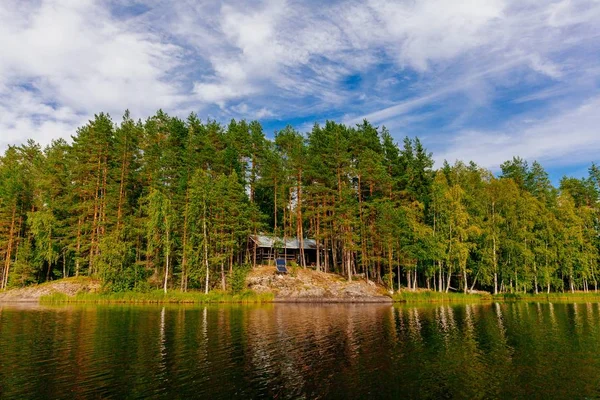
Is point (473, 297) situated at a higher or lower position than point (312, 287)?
lower

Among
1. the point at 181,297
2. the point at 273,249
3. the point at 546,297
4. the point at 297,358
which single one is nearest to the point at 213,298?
the point at 181,297

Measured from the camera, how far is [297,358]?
20.2m

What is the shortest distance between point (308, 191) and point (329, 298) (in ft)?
57.2

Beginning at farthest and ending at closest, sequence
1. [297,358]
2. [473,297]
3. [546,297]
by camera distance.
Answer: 1. [546,297]
2. [473,297]
3. [297,358]

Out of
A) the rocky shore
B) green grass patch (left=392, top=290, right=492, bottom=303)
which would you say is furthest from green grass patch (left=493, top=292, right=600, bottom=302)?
the rocky shore

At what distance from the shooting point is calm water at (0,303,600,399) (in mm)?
14992

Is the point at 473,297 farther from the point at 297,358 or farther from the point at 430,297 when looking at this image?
the point at 297,358

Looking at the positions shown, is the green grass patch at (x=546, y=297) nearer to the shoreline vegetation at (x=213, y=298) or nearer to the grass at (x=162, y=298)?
the shoreline vegetation at (x=213, y=298)

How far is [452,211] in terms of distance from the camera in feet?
197

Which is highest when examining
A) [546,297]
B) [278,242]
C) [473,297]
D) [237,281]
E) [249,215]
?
[249,215]

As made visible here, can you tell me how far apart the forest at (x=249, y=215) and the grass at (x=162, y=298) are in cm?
221

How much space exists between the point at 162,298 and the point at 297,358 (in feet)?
125

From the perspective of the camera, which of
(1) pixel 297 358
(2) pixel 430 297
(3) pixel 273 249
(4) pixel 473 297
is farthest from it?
(3) pixel 273 249

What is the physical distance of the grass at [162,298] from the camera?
2031 inches
